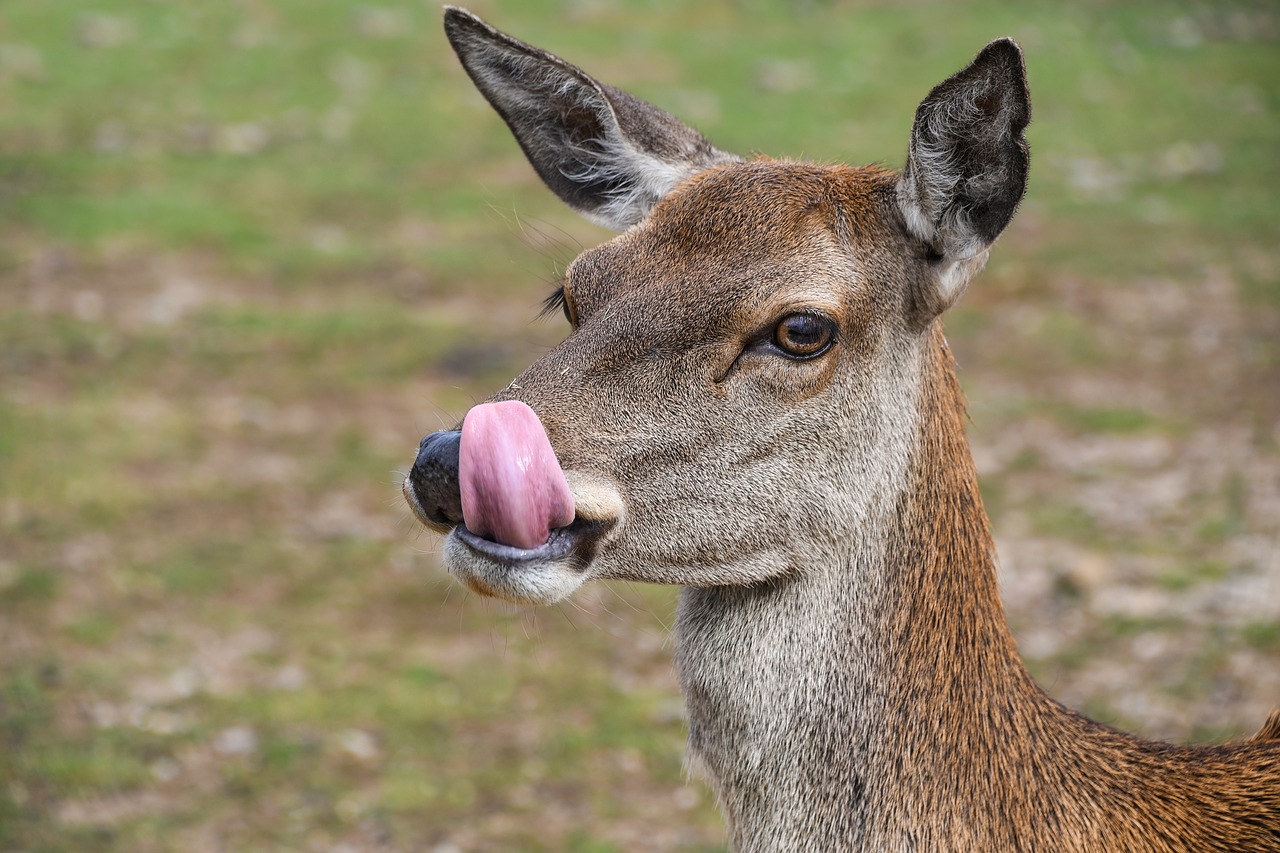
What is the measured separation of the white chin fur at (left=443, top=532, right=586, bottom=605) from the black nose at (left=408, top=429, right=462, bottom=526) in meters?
0.06

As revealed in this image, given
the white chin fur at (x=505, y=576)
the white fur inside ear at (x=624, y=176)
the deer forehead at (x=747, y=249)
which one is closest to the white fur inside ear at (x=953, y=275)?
the deer forehead at (x=747, y=249)

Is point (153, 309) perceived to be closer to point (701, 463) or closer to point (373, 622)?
point (373, 622)

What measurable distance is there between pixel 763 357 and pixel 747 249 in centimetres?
26

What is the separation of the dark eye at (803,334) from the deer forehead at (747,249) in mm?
30

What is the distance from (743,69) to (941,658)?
15.0 metres

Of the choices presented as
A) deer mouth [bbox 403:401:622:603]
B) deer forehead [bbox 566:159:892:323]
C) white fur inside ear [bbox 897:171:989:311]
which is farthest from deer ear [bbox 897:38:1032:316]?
deer mouth [bbox 403:401:622:603]

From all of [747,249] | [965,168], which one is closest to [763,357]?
[747,249]

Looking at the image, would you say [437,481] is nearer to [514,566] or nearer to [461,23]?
[514,566]

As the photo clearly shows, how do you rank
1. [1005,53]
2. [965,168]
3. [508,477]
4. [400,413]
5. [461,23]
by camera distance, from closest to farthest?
[508,477] < [1005,53] < [965,168] < [461,23] < [400,413]

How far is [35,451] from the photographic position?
8.47 meters

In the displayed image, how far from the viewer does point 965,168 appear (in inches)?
128

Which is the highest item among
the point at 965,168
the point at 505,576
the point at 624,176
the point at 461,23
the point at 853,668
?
the point at 461,23

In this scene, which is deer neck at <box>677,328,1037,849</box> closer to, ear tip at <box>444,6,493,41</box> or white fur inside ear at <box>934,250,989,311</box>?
white fur inside ear at <box>934,250,989,311</box>

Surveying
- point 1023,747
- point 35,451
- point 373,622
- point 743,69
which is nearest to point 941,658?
point 1023,747
